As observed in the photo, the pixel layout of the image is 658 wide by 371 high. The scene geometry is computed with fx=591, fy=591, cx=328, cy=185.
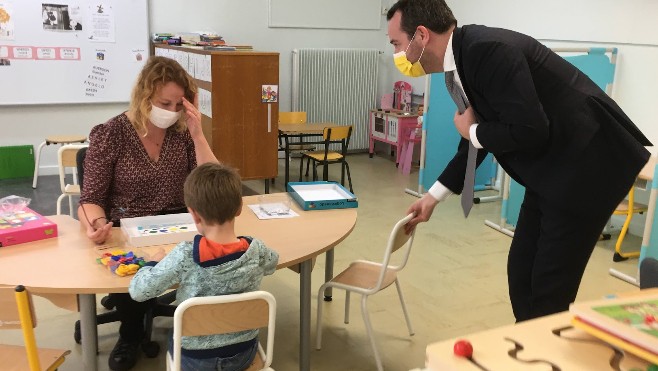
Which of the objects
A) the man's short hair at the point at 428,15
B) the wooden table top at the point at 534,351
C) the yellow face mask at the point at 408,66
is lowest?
the wooden table top at the point at 534,351

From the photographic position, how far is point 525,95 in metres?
1.54

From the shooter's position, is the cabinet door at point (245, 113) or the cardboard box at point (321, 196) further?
the cabinet door at point (245, 113)

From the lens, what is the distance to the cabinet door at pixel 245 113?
472 cm

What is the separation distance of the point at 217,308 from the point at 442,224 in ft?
11.0

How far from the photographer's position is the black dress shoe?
8.26ft

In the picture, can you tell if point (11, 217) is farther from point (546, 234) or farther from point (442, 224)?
point (442, 224)

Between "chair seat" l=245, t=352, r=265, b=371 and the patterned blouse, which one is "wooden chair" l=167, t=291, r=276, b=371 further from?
the patterned blouse

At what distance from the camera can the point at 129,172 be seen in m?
2.42

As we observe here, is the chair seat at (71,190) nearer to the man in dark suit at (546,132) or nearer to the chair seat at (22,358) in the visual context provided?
the chair seat at (22,358)

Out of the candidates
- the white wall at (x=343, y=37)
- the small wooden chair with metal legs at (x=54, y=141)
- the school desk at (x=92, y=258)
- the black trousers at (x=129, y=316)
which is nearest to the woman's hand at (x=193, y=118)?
the school desk at (x=92, y=258)

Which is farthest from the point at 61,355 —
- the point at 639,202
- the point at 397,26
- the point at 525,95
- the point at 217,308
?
the point at 639,202

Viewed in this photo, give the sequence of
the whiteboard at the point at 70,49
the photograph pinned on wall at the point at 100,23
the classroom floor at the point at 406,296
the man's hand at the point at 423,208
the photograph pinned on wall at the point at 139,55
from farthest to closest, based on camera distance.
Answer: the photograph pinned on wall at the point at 139,55 < the photograph pinned on wall at the point at 100,23 < the whiteboard at the point at 70,49 < the classroom floor at the point at 406,296 < the man's hand at the point at 423,208

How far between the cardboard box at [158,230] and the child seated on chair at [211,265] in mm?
273

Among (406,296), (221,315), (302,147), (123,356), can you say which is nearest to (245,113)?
(302,147)
